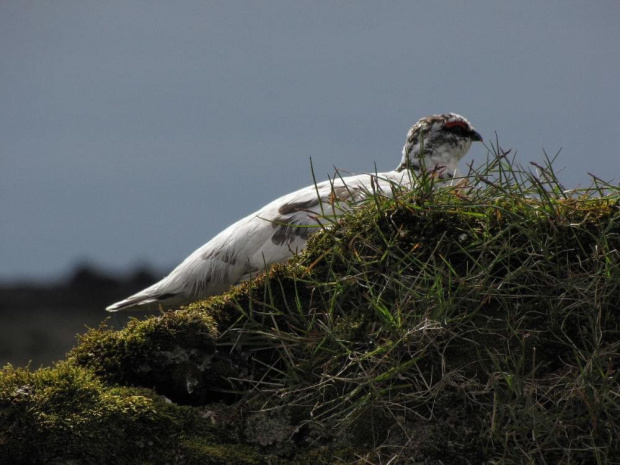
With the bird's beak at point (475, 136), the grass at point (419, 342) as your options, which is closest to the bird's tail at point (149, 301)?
the grass at point (419, 342)

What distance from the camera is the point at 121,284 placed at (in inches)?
314

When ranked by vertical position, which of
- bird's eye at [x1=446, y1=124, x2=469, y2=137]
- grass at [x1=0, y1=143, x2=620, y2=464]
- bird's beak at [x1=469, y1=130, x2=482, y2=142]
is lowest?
grass at [x1=0, y1=143, x2=620, y2=464]

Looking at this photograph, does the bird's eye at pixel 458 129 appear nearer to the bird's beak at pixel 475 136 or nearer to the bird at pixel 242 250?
the bird's beak at pixel 475 136

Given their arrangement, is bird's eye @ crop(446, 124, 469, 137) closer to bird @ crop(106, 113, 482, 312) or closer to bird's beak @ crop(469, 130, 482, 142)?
bird's beak @ crop(469, 130, 482, 142)

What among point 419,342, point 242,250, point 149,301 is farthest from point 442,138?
point 419,342

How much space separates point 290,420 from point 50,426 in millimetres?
721

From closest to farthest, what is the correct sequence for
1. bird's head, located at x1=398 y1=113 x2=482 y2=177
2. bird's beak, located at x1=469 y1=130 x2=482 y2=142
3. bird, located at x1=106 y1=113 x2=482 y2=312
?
bird, located at x1=106 y1=113 x2=482 y2=312 < bird's head, located at x1=398 y1=113 x2=482 y2=177 < bird's beak, located at x1=469 y1=130 x2=482 y2=142

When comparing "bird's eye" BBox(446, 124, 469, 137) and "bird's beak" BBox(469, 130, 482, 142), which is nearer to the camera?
"bird's eye" BBox(446, 124, 469, 137)

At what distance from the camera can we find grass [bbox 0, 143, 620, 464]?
240cm

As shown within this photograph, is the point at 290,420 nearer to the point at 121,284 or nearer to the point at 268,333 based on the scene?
the point at 268,333

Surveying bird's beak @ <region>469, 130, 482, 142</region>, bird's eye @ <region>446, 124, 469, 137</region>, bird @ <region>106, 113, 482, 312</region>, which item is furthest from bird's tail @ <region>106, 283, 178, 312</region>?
bird's beak @ <region>469, 130, 482, 142</region>

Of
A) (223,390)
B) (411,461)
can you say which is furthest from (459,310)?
(223,390)

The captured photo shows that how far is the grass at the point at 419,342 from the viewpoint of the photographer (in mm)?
2398

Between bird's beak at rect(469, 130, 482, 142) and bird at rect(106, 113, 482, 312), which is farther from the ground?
bird's beak at rect(469, 130, 482, 142)
